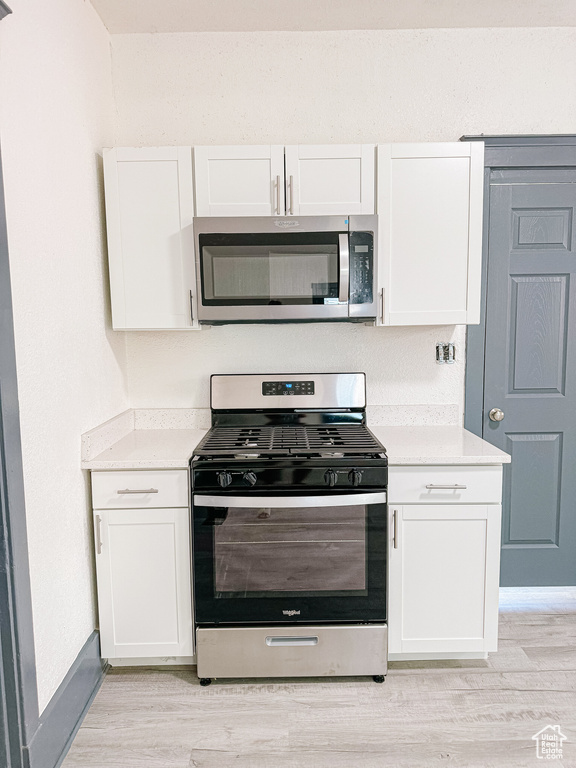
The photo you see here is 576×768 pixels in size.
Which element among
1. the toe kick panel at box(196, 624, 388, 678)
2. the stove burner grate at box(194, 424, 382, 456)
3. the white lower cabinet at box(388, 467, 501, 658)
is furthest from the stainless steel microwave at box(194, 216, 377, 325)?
the toe kick panel at box(196, 624, 388, 678)

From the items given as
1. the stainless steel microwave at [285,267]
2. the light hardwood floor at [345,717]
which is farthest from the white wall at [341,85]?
the light hardwood floor at [345,717]

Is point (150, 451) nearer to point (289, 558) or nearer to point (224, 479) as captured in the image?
point (224, 479)

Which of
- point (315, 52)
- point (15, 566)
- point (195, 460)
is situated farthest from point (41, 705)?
point (315, 52)

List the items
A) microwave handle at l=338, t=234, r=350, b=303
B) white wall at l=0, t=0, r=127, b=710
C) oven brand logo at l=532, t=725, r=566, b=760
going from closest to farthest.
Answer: white wall at l=0, t=0, r=127, b=710
oven brand logo at l=532, t=725, r=566, b=760
microwave handle at l=338, t=234, r=350, b=303

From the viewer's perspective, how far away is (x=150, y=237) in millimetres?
2244

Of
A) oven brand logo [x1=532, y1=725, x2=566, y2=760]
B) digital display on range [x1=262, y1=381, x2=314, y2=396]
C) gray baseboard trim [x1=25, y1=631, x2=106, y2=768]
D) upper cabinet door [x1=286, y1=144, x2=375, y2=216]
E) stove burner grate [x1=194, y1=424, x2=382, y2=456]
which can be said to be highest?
upper cabinet door [x1=286, y1=144, x2=375, y2=216]

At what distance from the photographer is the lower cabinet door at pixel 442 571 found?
6.78ft

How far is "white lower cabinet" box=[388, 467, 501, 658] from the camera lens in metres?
2.07

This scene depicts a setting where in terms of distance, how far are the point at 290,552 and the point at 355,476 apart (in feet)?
1.29

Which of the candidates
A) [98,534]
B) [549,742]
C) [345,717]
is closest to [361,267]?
[98,534]

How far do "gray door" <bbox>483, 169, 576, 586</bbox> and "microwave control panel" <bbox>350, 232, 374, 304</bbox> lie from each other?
28.5 inches

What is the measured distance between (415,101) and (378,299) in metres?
1.02

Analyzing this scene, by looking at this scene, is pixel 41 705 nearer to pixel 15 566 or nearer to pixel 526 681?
pixel 15 566

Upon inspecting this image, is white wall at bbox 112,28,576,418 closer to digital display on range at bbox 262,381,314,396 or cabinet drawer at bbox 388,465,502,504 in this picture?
digital display on range at bbox 262,381,314,396
